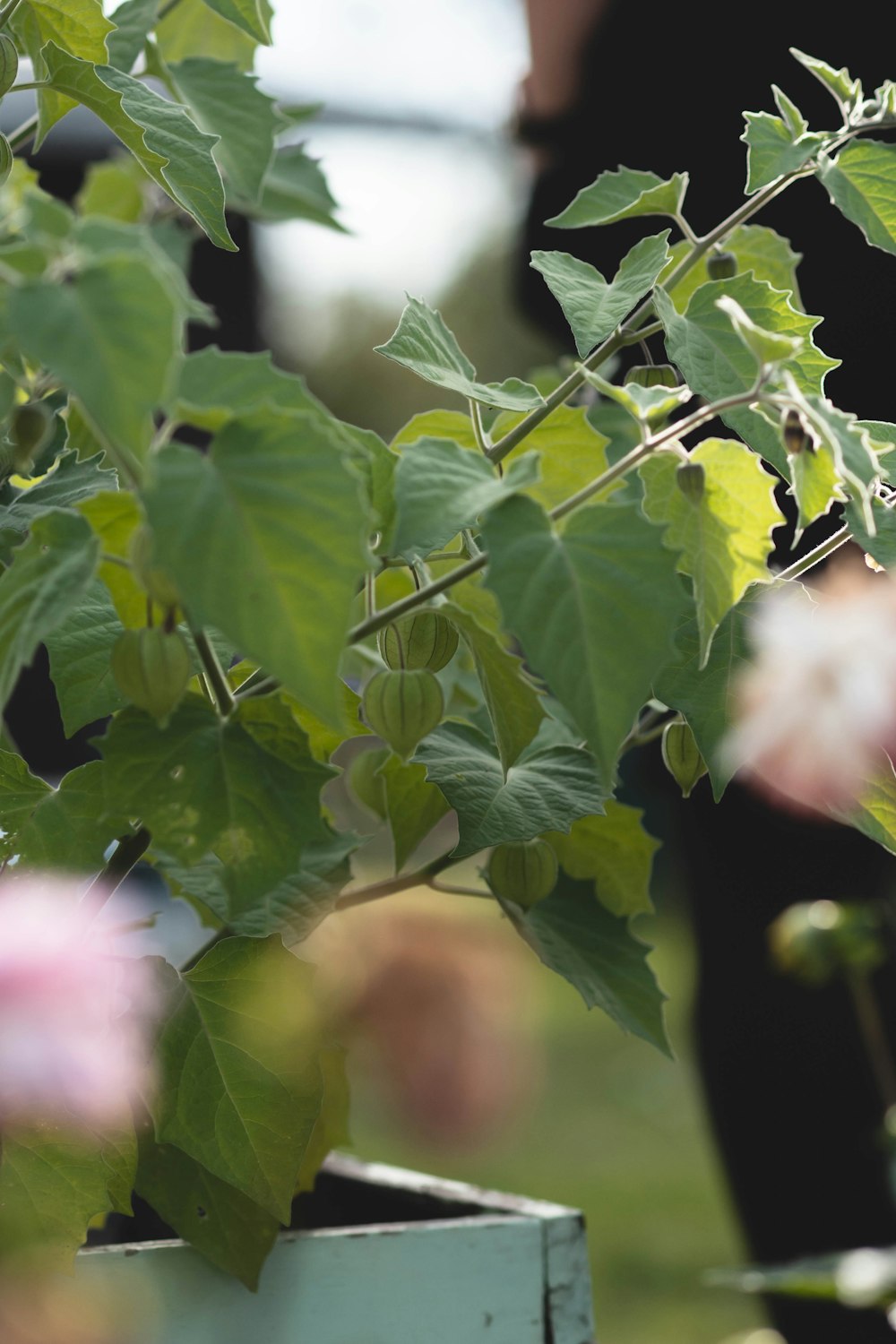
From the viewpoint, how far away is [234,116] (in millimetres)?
445

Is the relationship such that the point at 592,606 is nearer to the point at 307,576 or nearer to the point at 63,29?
the point at 307,576

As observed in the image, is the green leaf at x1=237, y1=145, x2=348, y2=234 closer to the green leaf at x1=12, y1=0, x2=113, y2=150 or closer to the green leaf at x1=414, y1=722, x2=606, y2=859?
the green leaf at x1=12, y1=0, x2=113, y2=150

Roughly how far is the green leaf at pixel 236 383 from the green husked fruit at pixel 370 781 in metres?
0.19

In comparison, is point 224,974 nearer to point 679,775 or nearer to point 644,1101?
point 679,775

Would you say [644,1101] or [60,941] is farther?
[644,1101]

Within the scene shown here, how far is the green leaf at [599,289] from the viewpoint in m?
0.32

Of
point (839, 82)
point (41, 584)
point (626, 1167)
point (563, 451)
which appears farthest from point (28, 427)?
point (626, 1167)

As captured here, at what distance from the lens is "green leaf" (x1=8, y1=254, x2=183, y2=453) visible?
195 mm

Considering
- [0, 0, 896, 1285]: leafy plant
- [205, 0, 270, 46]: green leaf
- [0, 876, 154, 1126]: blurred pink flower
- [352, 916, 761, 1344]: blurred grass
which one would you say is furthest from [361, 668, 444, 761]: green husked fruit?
[352, 916, 761, 1344]: blurred grass

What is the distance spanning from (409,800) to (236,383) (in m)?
0.18

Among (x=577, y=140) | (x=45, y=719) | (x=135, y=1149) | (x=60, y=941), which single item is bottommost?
(x=45, y=719)

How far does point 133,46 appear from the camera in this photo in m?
0.43

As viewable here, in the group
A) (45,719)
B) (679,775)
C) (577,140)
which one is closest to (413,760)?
(679,775)

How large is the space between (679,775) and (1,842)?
0.53ft
